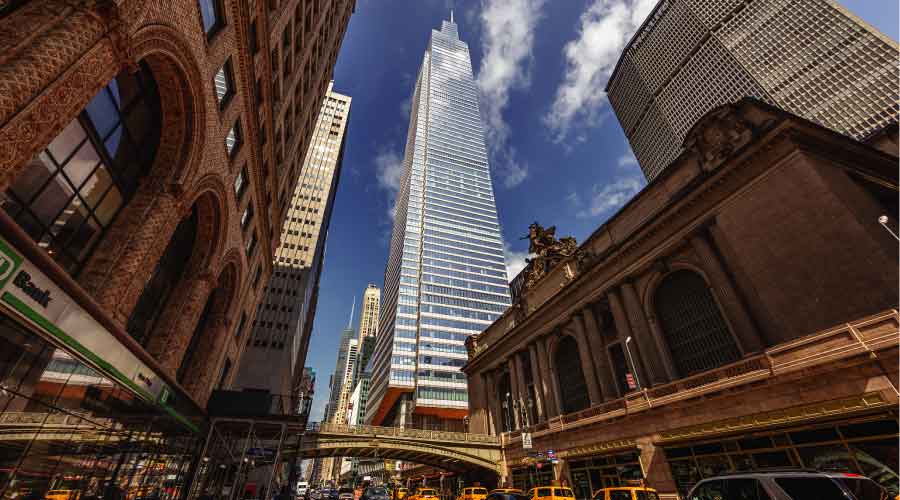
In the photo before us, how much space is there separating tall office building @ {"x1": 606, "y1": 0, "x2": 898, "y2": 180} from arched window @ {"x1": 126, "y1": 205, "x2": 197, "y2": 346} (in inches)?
3708

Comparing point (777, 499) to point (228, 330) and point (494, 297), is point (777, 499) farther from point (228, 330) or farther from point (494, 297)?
point (494, 297)

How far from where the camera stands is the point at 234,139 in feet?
67.5

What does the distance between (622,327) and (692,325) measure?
174 inches

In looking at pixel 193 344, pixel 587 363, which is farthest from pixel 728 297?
pixel 193 344

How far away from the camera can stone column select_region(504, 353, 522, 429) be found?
38156 mm

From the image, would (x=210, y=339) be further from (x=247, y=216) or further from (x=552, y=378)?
(x=552, y=378)

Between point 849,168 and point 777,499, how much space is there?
22.6 meters

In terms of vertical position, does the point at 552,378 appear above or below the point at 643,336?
below

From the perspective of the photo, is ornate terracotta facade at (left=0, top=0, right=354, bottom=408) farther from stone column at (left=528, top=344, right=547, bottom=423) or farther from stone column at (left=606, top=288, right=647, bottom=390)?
stone column at (left=528, top=344, right=547, bottom=423)

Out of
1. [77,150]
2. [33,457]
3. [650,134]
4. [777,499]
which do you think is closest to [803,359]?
[777,499]

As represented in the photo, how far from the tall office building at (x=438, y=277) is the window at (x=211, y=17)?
62223 mm

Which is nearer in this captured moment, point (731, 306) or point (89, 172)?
point (89, 172)

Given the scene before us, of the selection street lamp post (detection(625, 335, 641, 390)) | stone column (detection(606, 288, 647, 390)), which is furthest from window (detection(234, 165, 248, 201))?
street lamp post (detection(625, 335, 641, 390))

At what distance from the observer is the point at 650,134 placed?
111m
